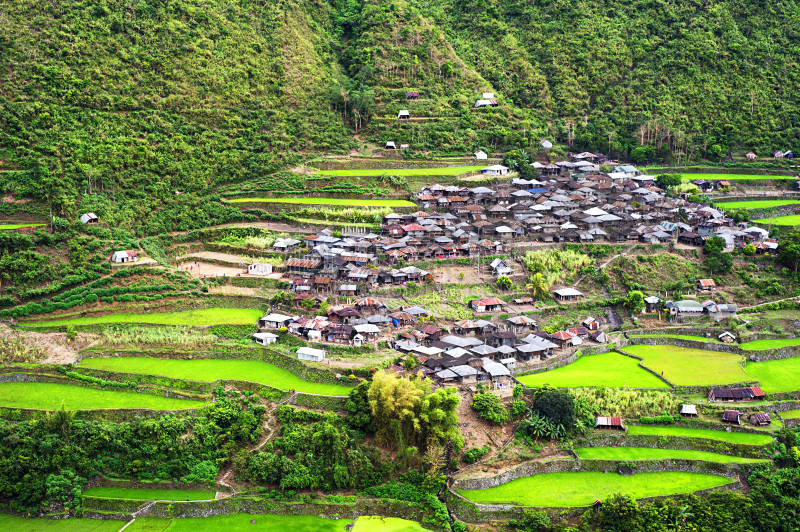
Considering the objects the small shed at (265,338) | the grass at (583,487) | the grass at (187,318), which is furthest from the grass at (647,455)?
the grass at (187,318)

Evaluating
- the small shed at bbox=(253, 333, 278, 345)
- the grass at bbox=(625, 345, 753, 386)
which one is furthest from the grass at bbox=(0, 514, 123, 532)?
the grass at bbox=(625, 345, 753, 386)

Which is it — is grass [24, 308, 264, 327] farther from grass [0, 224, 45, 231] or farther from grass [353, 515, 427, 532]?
grass [353, 515, 427, 532]

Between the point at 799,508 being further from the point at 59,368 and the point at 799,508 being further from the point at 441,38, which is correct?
the point at 441,38

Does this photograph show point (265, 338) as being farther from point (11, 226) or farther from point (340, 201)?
point (11, 226)

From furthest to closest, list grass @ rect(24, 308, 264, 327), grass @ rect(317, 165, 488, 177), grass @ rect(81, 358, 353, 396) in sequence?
grass @ rect(317, 165, 488, 177)
grass @ rect(24, 308, 264, 327)
grass @ rect(81, 358, 353, 396)

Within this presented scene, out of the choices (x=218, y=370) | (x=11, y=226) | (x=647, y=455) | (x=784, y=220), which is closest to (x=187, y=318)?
(x=218, y=370)

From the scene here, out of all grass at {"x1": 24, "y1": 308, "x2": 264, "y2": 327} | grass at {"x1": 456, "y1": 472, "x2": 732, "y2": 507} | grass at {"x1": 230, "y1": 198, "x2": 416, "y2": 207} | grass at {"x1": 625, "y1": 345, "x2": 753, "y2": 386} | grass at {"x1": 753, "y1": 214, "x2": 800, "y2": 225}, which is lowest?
grass at {"x1": 456, "y1": 472, "x2": 732, "y2": 507}
